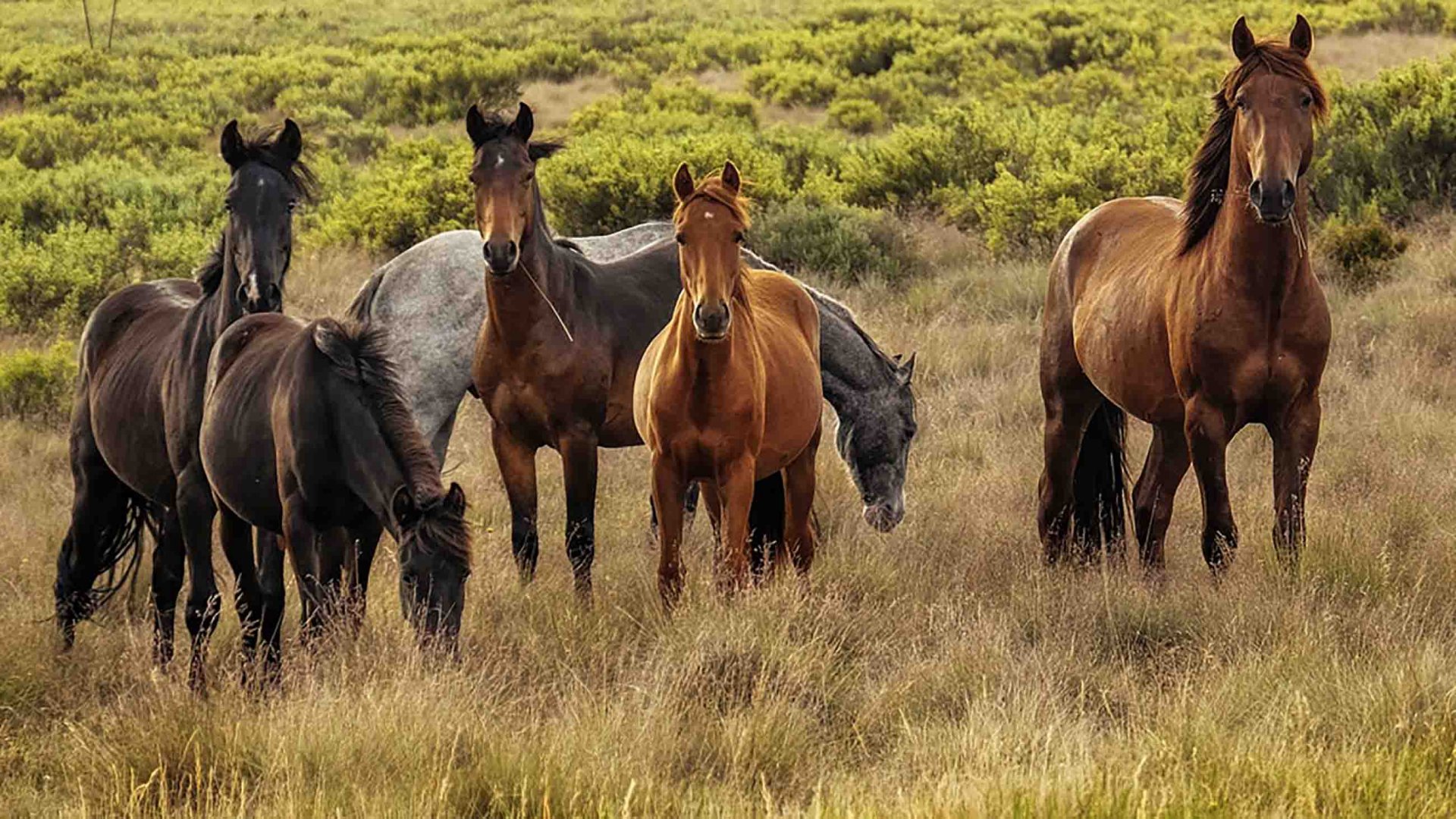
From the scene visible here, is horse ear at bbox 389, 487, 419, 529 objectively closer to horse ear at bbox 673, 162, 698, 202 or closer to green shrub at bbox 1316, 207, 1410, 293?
horse ear at bbox 673, 162, 698, 202

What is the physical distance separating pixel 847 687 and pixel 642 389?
1639 millimetres

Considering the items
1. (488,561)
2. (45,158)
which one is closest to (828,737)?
(488,561)

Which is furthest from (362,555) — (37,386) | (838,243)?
(838,243)

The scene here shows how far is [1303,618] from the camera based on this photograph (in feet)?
17.8

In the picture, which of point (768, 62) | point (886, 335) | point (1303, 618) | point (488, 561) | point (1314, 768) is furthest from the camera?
point (768, 62)

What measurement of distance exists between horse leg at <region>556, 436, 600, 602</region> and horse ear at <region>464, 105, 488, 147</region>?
4.33 ft

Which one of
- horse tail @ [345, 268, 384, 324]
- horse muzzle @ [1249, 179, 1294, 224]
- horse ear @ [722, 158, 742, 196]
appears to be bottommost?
horse tail @ [345, 268, 384, 324]

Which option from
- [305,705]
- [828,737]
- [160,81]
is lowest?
[828,737]

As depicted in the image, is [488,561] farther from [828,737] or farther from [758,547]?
[828,737]

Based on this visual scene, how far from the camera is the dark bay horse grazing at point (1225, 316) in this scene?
580 centimetres

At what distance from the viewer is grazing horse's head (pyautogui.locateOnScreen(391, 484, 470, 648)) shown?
15.6ft

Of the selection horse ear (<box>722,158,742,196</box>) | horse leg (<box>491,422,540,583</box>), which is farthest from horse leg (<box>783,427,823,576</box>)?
horse ear (<box>722,158,742,196</box>)

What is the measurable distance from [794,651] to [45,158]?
2001 cm

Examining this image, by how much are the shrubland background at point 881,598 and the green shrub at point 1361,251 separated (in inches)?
1.2
